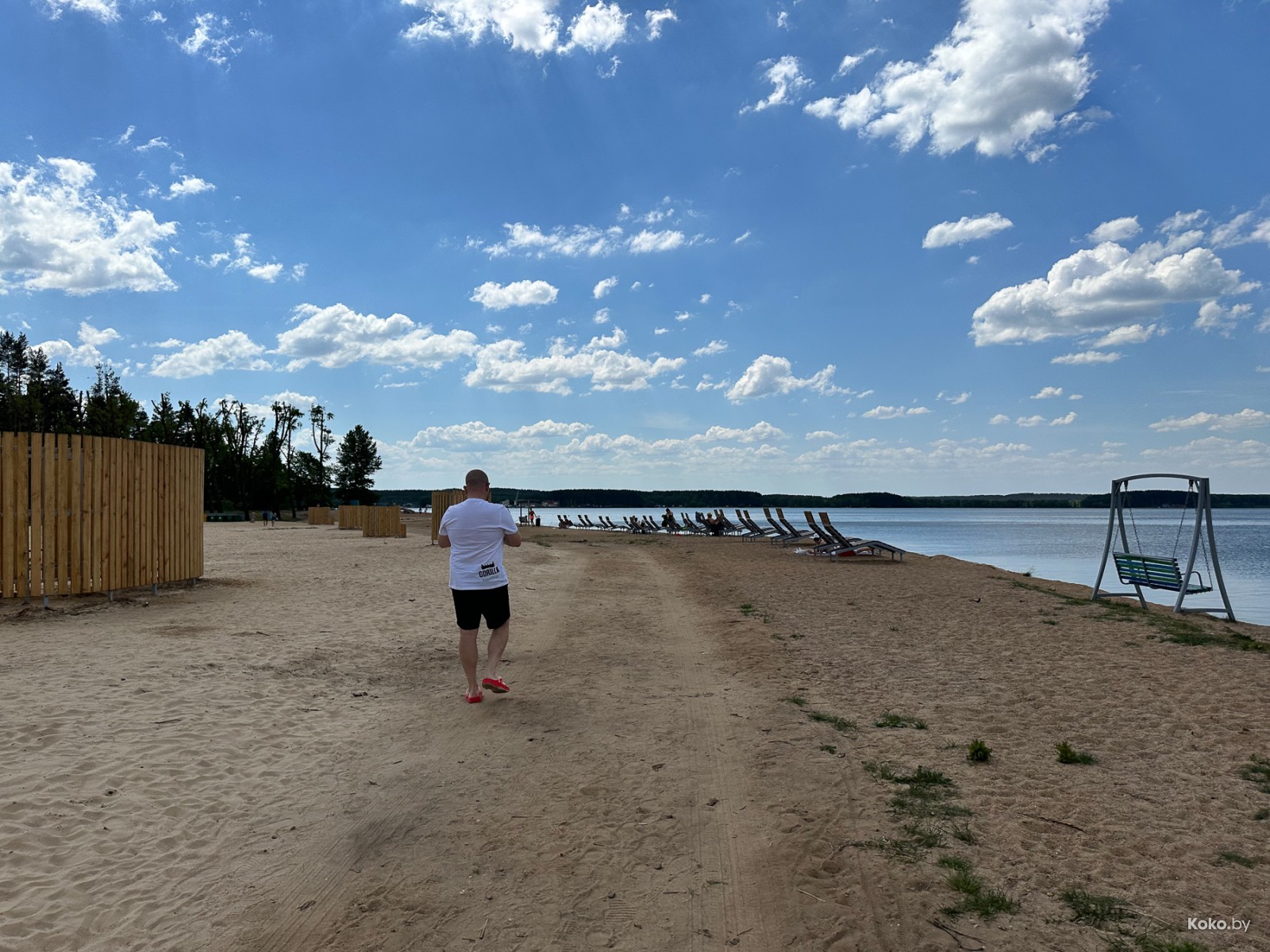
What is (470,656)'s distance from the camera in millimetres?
5941

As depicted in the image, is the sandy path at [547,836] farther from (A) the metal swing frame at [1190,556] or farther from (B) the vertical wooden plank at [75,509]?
(A) the metal swing frame at [1190,556]

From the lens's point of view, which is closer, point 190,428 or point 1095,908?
point 1095,908

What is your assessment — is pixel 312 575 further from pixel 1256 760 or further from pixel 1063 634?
pixel 1256 760

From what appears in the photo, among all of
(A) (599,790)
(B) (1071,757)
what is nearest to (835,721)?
(B) (1071,757)

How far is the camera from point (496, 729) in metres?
5.34

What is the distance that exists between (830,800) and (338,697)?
160 inches

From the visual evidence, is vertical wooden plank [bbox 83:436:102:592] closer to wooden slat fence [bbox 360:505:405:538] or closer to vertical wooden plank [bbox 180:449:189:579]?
vertical wooden plank [bbox 180:449:189:579]

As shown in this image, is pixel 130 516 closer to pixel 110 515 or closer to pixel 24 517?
pixel 110 515

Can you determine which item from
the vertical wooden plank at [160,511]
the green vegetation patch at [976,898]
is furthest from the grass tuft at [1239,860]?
the vertical wooden plank at [160,511]

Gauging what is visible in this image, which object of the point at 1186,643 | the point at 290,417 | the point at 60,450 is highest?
the point at 290,417

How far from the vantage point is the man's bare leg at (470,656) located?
5836mm

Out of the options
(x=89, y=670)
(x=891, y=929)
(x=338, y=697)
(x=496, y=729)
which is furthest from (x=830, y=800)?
(x=89, y=670)

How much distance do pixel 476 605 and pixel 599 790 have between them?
1.99 metres

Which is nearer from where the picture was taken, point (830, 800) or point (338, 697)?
point (830, 800)
